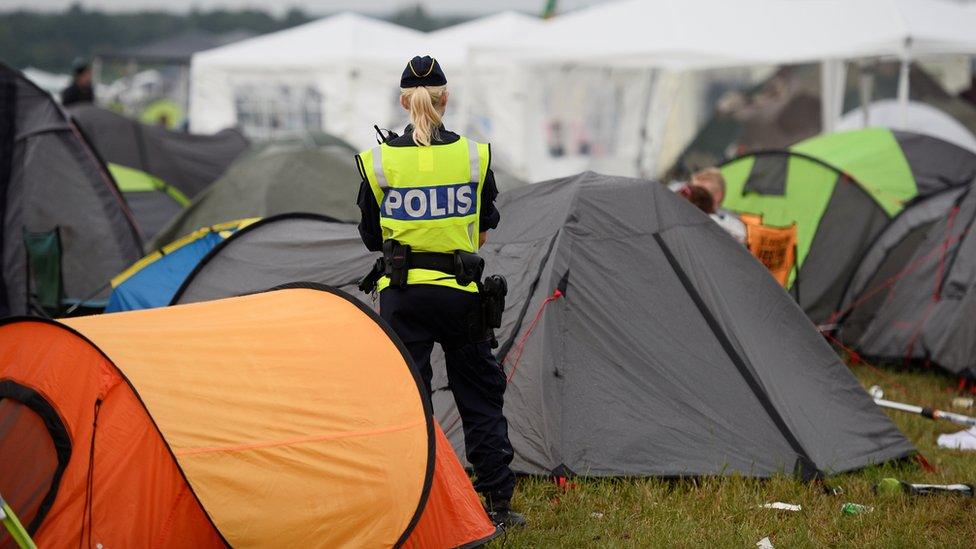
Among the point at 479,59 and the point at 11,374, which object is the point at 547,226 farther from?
the point at 479,59

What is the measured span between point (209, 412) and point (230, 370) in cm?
19

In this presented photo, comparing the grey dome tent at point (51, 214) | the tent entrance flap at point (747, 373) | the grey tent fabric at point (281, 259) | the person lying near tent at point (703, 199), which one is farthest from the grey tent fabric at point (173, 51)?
the tent entrance flap at point (747, 373)

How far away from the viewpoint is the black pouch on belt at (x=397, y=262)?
4.19 metres

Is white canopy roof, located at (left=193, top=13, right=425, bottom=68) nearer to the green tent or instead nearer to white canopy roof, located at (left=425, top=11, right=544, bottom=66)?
white canopy roof, located at (left=425, top=11, right=544, bottom=66)

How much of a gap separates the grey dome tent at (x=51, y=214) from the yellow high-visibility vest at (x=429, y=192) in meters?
4.38

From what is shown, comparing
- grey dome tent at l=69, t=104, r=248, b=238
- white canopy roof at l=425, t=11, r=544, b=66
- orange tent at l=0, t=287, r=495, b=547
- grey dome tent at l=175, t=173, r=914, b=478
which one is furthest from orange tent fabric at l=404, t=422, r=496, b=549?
white canopy roof at l=425, t=11, r=544, b=66

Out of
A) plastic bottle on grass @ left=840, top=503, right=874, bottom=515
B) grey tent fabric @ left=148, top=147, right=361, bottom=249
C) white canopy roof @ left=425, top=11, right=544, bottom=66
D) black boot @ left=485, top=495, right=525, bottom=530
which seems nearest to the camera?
black boot @ left=485, top=495, right=525, bottom=530

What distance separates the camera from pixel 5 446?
3654 mm

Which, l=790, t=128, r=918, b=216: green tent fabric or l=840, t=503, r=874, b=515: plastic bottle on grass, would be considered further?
l=790, t=128, r=918, b=216: green tent fabric

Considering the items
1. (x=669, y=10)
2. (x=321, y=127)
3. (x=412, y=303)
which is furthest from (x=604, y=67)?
(x=412, y=303)

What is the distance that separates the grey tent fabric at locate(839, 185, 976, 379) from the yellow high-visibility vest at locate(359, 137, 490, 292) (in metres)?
4.09

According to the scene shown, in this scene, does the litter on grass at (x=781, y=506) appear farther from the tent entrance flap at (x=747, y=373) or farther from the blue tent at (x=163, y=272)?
the blue tent at (x=163, y=272)

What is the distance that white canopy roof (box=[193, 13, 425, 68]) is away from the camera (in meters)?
20.6

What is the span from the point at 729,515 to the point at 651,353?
870mm
